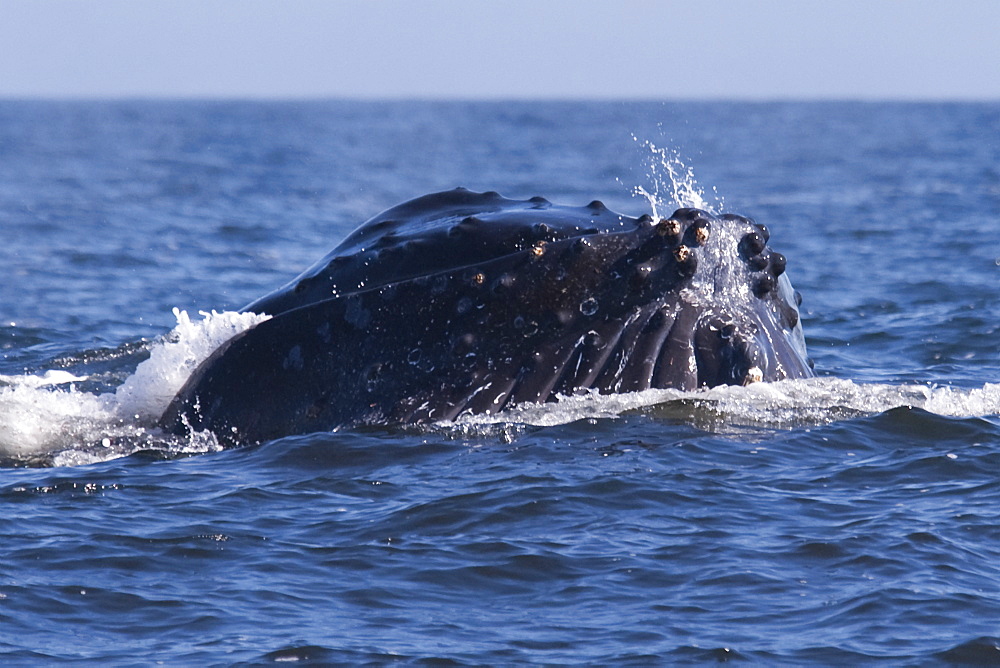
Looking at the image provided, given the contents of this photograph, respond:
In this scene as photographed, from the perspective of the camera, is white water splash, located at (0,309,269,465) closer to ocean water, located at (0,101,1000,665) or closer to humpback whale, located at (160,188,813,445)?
ocean water, located at (0,101,1000,665)

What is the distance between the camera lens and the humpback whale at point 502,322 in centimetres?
801

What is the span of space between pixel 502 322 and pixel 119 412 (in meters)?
2.84

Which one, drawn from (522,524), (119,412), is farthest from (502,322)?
(119,412)

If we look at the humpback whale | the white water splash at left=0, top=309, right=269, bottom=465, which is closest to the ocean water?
the white water splash at left=0, top=309, right=269, bottom=465

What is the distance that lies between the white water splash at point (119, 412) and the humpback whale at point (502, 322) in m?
0.40

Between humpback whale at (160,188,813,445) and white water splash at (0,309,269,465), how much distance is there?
405mm

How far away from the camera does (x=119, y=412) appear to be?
9375mm

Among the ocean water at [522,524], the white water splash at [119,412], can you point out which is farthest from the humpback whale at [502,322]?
the white water splash at [119,412]

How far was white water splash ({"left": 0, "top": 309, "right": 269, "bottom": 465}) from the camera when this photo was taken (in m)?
8.70

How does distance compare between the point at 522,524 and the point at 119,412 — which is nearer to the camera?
the point at 522,524

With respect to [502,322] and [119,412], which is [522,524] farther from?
[119,412]

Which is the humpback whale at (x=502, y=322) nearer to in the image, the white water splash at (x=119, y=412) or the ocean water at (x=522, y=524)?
the ocean water at (x=522, y=524)

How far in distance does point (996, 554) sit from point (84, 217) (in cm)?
2368

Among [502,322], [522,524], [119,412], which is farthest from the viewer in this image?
[119,412]
